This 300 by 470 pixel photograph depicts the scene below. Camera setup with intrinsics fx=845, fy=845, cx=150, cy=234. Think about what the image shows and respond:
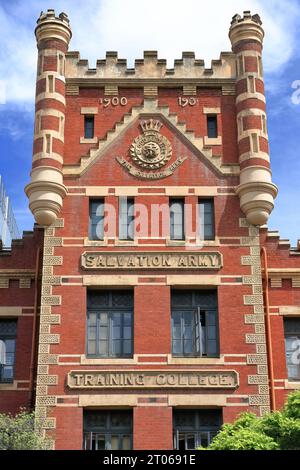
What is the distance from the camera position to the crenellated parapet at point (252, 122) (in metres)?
31.3

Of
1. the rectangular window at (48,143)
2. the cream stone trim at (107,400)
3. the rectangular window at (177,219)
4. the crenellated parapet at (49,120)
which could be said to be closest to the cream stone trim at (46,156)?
the crenellated parapet at (49,120)

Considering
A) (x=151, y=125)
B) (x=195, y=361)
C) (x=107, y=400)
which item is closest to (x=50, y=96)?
(x=151, y=125)

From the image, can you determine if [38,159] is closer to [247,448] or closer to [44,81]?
[44,81]

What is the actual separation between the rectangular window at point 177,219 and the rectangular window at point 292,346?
5.10m

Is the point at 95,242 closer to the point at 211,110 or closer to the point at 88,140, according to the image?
the point at 88,140

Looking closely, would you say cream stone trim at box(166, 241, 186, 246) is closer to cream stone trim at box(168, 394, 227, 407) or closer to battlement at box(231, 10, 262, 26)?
cream stone trim at box(168, 394, 227, 407)

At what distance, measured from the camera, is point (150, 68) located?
3416 centimetres

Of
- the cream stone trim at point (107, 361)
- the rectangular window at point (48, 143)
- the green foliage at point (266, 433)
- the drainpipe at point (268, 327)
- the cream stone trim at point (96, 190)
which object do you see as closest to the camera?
the green foliage at point (266, 433)

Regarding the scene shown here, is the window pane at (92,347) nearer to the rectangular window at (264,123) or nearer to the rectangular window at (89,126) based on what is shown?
the rectangular window at (89,126)

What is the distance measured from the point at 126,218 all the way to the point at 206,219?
3002 millimetres
